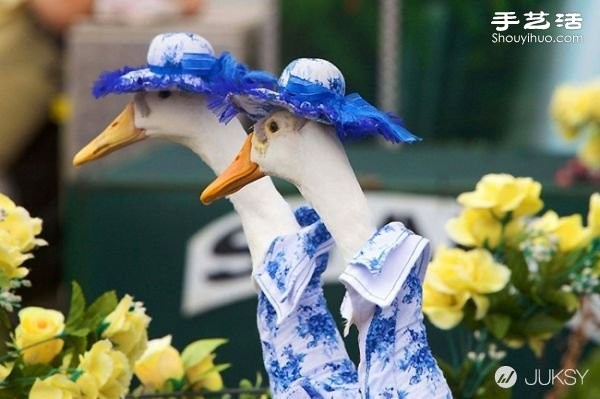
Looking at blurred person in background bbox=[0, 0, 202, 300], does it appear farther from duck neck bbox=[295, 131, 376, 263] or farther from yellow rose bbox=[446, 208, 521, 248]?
duck neck bbox=[295, 131, 376, 263]

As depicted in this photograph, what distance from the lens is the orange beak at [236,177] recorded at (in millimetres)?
1594

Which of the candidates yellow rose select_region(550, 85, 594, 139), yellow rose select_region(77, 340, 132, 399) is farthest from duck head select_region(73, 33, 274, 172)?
yellow rose select_region(550, 85, 594, 139)

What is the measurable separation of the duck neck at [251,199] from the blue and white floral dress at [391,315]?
0.18 meters

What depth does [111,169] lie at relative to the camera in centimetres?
314

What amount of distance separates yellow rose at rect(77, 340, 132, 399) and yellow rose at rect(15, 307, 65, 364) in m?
0.06

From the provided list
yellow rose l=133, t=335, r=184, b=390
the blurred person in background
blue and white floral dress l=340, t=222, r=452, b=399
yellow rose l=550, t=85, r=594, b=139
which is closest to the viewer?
blue and white floral dress l=340, t=222, r=452, b=399

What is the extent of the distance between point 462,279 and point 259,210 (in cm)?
30

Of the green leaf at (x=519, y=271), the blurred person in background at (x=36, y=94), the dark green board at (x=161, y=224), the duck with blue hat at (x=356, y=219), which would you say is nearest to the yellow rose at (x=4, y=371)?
the duck with blue hat at (x=356, y=219)

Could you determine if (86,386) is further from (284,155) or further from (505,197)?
(505,197)

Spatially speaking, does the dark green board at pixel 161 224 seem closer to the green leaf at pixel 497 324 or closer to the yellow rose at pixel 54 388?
the green leaf at pixel 497 324

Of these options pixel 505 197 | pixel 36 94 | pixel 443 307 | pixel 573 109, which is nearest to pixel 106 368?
pixel 443 307

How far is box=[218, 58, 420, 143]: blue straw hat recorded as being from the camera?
1521mm

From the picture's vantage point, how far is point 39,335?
5.55 feet

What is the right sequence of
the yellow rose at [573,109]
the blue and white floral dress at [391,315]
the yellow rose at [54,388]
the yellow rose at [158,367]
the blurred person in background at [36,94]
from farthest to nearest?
the blurred person in background at [36,94] < the yellow rose at [573,109] < the yellow rose at [158,367] < the yellow rose at [54,388] < the blue and white floral dress at [391,315]
